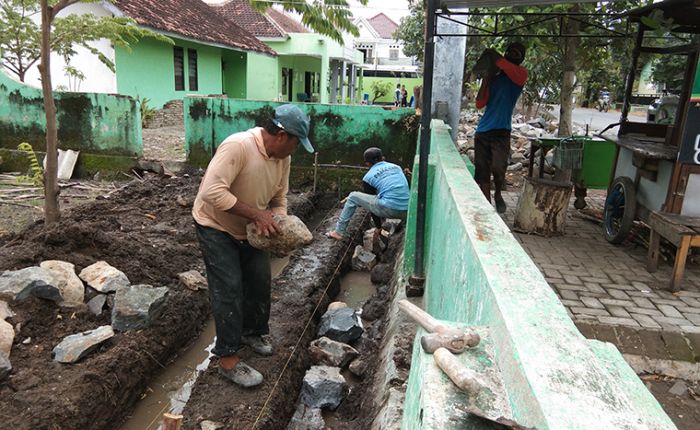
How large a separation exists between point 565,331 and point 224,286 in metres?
2.59

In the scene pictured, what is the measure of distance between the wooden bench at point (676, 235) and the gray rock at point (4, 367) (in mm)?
4902

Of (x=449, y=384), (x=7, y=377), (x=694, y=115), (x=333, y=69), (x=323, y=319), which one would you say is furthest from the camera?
(x=333, y=69)

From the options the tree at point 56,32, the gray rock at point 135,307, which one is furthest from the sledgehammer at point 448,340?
the tree at point 56,32

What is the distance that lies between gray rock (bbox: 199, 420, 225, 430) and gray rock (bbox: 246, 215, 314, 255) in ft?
3.78

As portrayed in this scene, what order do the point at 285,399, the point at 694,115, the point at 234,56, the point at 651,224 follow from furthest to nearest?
the point at 234,56, the point at 651,224, the point at 694,115, the point at 285,399

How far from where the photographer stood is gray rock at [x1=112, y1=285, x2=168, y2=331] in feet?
13.3

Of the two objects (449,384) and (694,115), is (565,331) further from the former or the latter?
(694,115)

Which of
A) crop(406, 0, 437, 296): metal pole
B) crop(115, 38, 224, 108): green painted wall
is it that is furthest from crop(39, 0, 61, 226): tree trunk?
crop(115, 38, 224, 108): green painted wall

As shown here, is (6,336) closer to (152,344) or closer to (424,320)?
(152,344)

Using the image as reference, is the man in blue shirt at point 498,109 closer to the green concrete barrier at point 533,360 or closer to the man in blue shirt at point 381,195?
the man in blue shirt at point 381,195

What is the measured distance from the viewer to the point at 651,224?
4.42 metres

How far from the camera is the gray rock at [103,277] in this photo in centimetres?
442

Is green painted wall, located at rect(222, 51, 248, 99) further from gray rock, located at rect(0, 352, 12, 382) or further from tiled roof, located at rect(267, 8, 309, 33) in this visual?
gray rock, located at rect(0, 352, 12, 382)

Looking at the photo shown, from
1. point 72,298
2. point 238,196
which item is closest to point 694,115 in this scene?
point 238,196
